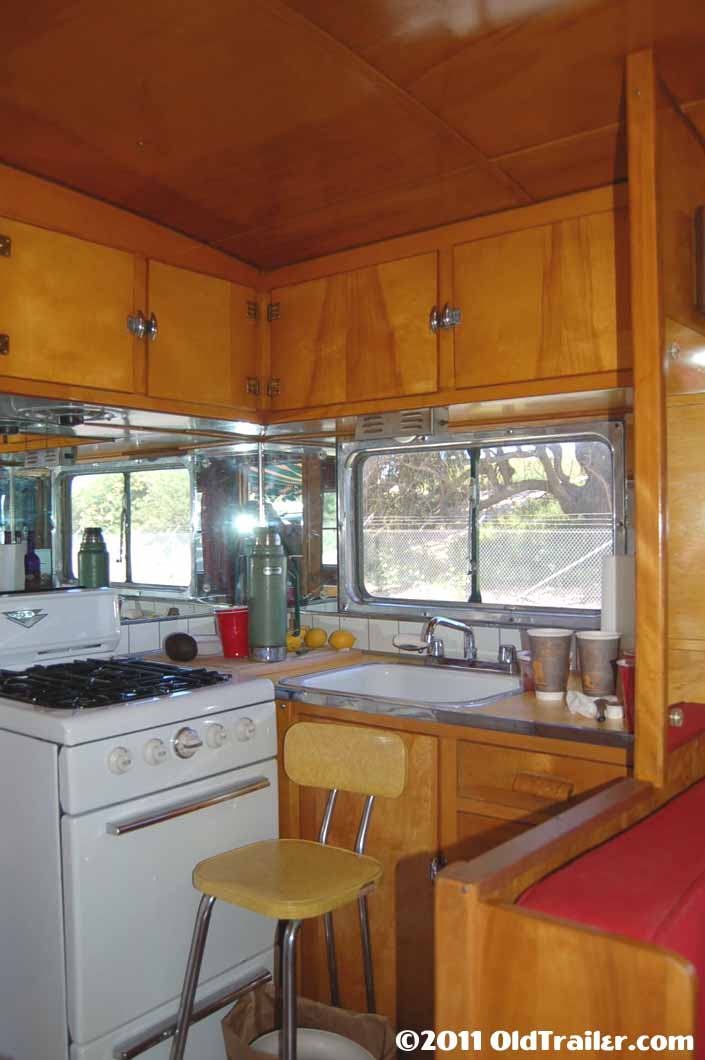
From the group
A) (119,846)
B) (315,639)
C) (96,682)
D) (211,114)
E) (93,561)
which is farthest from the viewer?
(315,639)

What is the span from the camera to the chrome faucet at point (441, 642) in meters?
2.77

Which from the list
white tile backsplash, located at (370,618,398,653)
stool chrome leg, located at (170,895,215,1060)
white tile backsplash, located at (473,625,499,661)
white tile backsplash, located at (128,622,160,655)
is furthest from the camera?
white tile backsplash, located at (370,618,398,653)

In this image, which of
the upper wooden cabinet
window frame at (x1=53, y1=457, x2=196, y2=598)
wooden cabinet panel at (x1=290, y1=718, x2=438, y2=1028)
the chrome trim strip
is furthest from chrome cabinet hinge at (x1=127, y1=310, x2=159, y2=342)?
the chrome trim strip

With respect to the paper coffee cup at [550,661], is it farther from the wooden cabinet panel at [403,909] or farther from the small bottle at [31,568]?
the small bottle at [31,568]

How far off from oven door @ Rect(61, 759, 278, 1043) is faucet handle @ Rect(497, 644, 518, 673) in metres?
0.88

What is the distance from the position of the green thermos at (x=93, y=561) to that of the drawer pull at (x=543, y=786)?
1.66 metres

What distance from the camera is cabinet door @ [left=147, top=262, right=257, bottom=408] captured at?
2662mm

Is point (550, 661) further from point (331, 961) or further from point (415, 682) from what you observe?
point (331, 961)

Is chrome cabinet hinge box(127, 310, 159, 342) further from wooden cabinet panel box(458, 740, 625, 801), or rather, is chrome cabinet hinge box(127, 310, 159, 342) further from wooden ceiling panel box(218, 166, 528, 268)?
wooden cabinet panel box(458, 740, 625, 801)

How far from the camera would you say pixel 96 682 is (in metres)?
2.38

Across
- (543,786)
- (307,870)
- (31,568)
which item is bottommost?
(307,870)

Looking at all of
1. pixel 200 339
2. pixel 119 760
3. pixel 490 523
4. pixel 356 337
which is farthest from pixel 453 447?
pixel 119 760

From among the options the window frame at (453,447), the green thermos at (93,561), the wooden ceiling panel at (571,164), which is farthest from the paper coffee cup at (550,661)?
the green thermos at (93,561)

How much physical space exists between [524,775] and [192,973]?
0.88m
